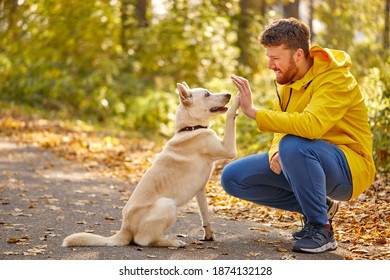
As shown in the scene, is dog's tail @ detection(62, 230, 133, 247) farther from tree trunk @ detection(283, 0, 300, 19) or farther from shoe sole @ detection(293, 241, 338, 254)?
tree trunk @ detection(283, 0, 300, 19)

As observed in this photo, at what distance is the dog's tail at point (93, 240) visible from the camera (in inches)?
183

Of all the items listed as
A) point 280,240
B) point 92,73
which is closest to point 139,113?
point 92,73

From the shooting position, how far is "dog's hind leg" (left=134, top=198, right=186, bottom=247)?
4.66m

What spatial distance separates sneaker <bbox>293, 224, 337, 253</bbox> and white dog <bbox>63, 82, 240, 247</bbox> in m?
0.84

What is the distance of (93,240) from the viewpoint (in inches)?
184

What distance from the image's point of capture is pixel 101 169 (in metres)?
9.52

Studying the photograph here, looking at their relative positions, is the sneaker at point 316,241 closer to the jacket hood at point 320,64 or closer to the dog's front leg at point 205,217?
the dog's front leg at point 205,217

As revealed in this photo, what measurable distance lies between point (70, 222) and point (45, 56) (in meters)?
12.0

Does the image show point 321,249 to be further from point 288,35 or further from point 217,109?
point 288,35


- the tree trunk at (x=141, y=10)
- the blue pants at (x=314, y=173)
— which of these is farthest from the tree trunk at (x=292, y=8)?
the blue pants at (x=314, y=173)

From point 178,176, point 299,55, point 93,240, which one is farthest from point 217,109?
point 93,240

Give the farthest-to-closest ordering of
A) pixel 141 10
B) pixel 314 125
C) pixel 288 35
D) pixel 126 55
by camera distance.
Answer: pixel 141 10 < pixel 126 55 < pixel 288 35 < pixel 314 125

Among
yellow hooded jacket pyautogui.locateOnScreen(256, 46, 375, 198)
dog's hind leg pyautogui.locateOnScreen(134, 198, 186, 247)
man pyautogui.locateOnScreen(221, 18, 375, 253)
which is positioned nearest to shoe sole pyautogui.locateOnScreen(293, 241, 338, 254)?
man pyautogui.locateOnScreen(221, 18, 375, 253)

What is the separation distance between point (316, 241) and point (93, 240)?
1.66 m
